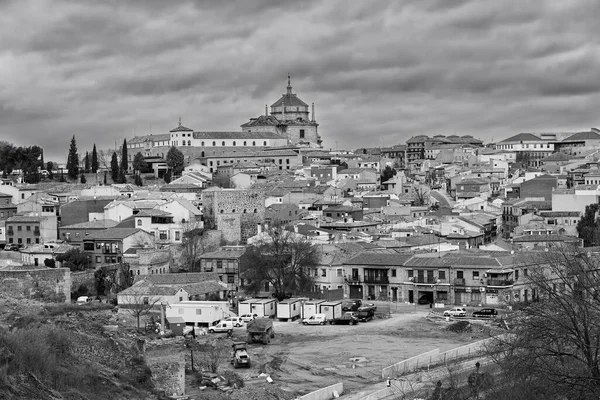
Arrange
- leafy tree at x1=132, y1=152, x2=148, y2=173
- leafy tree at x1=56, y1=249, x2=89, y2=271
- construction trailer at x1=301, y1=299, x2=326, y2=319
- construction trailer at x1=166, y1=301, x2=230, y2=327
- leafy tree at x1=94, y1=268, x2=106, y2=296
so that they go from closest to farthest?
construction trailer at x1=166, y1=301, x2=230, y2=327 → construction trailer at x1=301, y1=299, x2=326, y2=319 → leafy tree at x1=94, y1=268, x2=106, y2=296 → leafy tree at x1=56, y1=249, x2=89, y2=271 → leafy tree at x1=132, y1=152, x2=148, y2=173

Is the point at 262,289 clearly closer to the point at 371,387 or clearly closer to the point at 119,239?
the point at 119,239

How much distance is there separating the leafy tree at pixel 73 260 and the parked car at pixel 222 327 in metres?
11.4

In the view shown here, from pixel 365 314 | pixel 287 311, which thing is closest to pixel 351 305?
pixel 365 314

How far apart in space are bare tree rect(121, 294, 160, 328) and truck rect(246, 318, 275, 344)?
319 centimetres

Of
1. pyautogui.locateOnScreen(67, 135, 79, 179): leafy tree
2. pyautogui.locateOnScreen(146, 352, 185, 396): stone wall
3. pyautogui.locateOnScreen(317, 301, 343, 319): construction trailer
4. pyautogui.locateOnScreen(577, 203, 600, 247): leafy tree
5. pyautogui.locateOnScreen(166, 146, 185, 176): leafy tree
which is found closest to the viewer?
pyautogui.locateOnScreen(146, 352, 185, 396): stone wall

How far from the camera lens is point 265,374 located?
26.2 metres

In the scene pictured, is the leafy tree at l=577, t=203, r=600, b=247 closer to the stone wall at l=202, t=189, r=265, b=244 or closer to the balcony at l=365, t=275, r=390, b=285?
the balcony at l=365, t=275, r=390, b=285

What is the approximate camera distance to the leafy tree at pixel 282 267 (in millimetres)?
39406

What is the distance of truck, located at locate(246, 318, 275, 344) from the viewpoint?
3067 centimetres

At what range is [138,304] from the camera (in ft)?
107

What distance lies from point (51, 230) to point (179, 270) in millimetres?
8973

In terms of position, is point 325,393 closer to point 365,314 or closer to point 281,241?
point 365,314

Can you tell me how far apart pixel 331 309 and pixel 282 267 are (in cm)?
522

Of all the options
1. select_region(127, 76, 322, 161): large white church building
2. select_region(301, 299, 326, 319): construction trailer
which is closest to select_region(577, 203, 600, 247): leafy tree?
select_region(301, 299, 326, 319): construction trailer
